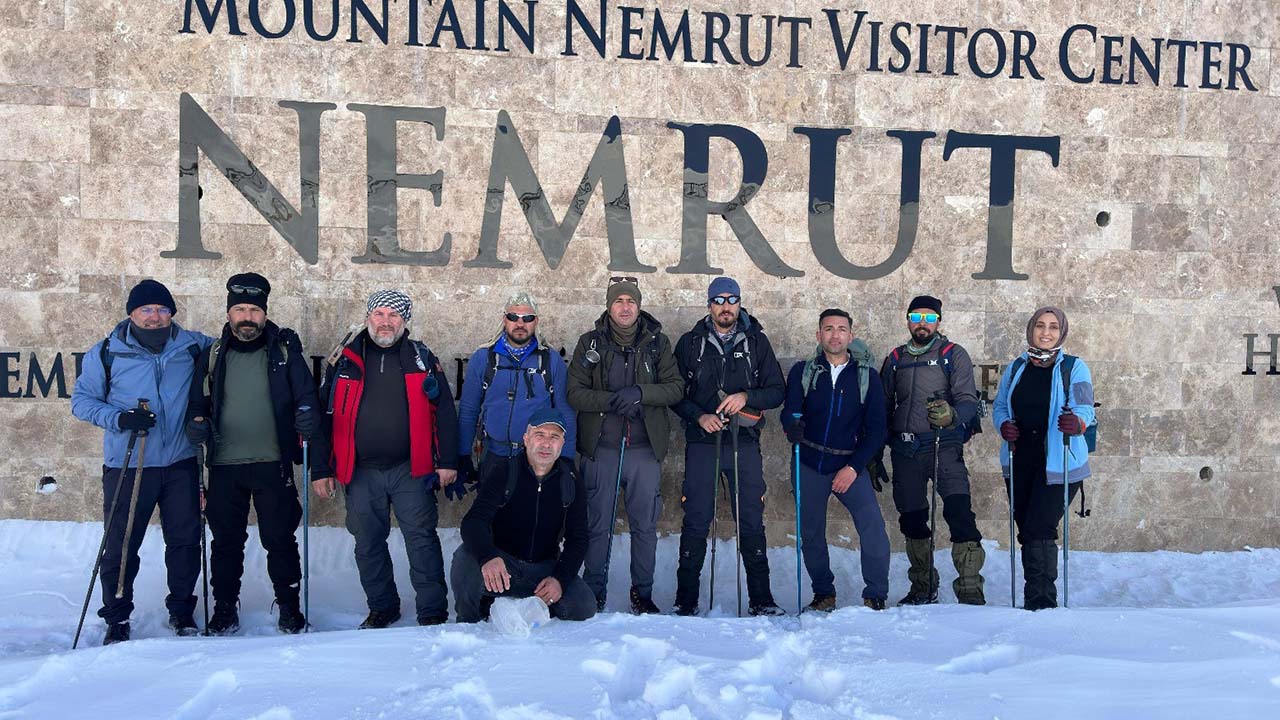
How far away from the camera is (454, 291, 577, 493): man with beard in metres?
5.11

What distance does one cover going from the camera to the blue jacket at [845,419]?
532 cm

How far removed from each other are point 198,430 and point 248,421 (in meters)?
0.27

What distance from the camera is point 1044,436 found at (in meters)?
5.24

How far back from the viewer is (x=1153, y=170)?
21.8 ft

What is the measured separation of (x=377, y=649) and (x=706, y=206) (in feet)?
13.3

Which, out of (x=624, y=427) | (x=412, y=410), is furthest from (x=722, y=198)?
(x=412, y=410)

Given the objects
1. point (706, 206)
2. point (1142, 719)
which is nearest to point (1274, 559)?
point (1142, 719)

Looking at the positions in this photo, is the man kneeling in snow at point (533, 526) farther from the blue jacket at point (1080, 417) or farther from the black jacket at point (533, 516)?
the blue jacket at point (1080, 417)

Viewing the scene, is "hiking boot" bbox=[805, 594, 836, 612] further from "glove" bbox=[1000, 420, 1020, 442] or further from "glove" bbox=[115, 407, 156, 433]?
"glove" bbox=[115, 407, 156, 433]

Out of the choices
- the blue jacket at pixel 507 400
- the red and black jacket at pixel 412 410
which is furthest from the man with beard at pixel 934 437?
the red and black jacket at pixel 412 410

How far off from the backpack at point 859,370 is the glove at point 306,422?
3116mm

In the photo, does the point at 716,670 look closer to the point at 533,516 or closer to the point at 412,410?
the point at 533,516

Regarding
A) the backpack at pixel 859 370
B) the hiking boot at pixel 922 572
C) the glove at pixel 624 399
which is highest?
the backpack at pixel 859 370

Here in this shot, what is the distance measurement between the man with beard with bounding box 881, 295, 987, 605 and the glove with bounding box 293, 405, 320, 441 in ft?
12.2
